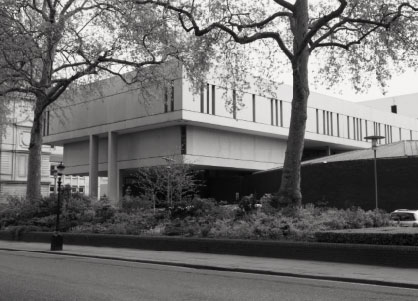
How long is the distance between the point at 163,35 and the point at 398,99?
8924cm

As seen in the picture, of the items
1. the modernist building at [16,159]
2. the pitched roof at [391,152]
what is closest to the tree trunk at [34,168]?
the pitched roof at [391,152]

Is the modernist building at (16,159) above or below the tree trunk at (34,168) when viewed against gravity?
above

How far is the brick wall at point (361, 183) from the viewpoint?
44.2 m

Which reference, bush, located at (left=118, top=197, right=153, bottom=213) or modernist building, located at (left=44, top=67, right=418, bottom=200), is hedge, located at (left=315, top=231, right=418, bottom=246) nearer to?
bush, located at (left=118, top=197, right=153, bottom=213)

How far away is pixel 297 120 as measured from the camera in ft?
74.9

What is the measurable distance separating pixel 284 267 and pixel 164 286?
4.96 metres

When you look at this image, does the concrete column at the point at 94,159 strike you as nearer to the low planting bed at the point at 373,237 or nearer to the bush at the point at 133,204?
the bush at the point at 133,204

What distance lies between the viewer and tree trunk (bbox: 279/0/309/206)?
22.0 m

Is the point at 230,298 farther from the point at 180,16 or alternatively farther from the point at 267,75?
the point at 267,75

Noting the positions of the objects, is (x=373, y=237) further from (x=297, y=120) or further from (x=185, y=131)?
(x=185, y=131)

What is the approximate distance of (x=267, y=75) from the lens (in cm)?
3023

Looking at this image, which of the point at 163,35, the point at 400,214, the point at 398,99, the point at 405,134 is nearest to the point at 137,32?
the point at 163,35

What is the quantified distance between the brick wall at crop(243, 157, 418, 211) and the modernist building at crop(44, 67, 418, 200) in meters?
6.61

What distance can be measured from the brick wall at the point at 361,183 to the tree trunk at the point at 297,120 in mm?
20524
